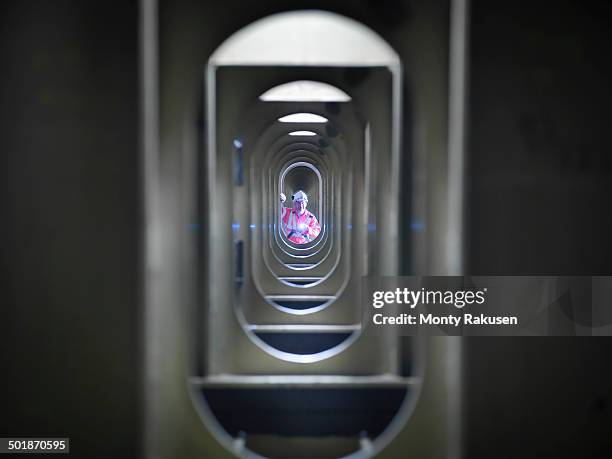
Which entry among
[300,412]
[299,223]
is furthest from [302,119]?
[299,223]

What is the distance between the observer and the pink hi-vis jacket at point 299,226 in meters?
21.7

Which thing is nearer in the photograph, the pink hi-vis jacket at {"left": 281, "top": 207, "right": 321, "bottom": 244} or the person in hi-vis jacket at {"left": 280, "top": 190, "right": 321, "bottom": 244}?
the person in hi-vis jacket at {"left": 280, "top": 190, "right": 321, "bottom": 244}

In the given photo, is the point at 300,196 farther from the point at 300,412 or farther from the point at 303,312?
the point at 300,412

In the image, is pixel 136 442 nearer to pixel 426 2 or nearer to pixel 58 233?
pixel 58 233

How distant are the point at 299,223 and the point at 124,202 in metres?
19.7

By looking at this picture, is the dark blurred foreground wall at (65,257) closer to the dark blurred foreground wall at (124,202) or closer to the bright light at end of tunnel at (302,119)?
the dark blurred foreground wall at (124,202)

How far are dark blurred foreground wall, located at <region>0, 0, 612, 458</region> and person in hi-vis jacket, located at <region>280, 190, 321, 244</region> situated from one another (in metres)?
18.6

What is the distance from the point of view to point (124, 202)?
2422 mm

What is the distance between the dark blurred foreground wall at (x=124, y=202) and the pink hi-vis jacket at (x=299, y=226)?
1907 centimetres

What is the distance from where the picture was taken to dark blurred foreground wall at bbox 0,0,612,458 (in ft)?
7.91

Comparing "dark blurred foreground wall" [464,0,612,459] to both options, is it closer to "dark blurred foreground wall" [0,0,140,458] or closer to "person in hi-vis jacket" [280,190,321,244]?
"dark blurred foreground wall" [0,0,140,458]

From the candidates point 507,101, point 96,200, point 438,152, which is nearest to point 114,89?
point 96,200

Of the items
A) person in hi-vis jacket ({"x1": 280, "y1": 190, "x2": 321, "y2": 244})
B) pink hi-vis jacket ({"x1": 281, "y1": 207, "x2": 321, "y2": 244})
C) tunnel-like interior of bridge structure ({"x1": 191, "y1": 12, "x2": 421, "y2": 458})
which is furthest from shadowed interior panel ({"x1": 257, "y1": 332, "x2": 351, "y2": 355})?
pink hi-vis jacket ({"x1": 281, "y1": 207, "x2": 321, "y2": 244})

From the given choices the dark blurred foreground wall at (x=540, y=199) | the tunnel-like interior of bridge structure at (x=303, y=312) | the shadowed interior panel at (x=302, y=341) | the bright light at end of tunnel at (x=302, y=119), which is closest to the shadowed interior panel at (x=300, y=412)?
Result: the tunnel-like interior of bridge structure at (x=303, y=312)
